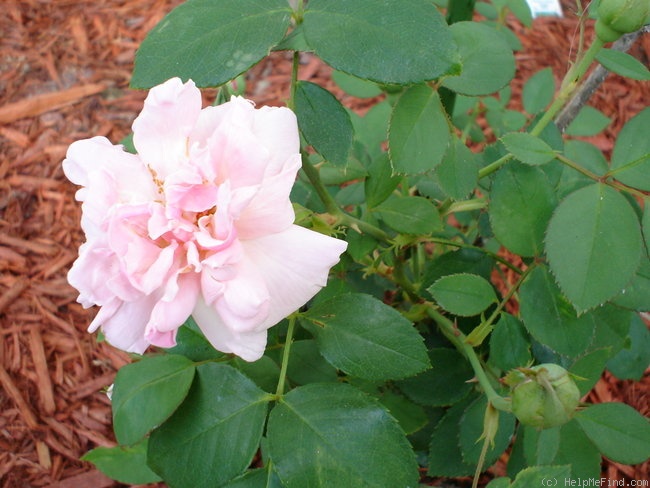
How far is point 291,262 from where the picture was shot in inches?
22.1

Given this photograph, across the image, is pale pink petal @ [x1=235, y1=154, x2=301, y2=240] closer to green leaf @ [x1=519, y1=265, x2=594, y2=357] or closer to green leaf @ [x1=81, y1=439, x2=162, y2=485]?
Result: green leaf @ [x1=519, y1=265, x2=594, y2=357]

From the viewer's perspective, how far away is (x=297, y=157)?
56 centimetres

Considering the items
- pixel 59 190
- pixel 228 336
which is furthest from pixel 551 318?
pixel 59 190

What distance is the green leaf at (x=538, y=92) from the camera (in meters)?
1.30

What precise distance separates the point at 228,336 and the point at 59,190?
51.9 inches

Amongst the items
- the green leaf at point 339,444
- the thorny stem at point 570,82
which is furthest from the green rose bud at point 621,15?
the green leaf at point 339,444

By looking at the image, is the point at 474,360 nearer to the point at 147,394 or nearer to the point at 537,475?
the point at 537,475

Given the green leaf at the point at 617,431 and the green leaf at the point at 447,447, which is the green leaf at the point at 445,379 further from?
the green leaf at the point at 617,431

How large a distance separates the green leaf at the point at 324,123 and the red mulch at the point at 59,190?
2.01 ft

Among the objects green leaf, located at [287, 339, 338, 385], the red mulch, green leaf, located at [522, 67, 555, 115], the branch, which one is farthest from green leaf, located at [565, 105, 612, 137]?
green leaf, located at [287, 339, 338, 385]

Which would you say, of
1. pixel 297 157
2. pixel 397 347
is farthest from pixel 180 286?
pixel 397 347

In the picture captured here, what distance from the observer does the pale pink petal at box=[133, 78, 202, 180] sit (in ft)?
1.79

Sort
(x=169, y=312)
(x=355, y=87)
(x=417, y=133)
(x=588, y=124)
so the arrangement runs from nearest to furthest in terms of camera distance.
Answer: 1. (x=169, y=312)
2. (x=417, y=133)
3. (x=355, y=87)
4. (x=588, y=124)

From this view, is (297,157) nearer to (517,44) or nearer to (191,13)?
(191,13)
